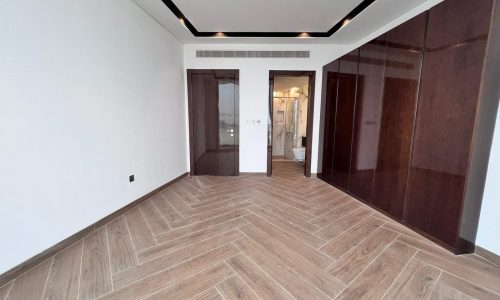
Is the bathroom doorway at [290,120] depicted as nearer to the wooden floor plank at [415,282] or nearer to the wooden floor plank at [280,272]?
the wooden floor plank at [280,272]

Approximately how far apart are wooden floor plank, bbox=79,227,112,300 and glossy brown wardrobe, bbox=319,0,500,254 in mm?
2799

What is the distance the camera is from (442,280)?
56.0 inches

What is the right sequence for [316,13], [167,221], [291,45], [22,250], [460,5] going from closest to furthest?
1. [22,250]
2. [460,5]
3. [167,221]
4. [316,13]
5. [291,45]

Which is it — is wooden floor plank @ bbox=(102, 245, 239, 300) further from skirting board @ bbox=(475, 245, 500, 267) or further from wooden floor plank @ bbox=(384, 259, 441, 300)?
skirting board @ bbox=(475, 245, 500, 267)

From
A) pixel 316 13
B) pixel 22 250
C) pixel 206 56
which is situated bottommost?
pixel 22 250

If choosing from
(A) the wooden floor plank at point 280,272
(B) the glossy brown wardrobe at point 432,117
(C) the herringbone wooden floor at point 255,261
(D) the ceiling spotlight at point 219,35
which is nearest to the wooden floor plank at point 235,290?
(C) the herringbone wooden floor at point 255,261

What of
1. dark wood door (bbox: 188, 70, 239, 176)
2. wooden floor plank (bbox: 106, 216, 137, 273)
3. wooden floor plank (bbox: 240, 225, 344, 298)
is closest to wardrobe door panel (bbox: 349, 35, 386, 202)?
wooden floor plank (bbox: 240, 225, 344, 298)

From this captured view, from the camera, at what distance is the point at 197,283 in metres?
1.37

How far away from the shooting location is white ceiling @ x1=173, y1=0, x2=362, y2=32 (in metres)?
2.46

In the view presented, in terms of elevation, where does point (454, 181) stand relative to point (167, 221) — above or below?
above

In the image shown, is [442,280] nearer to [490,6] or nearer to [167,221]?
[490,6]

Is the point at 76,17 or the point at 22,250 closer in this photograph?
the point at 22,250

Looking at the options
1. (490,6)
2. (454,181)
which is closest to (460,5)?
(490,6)

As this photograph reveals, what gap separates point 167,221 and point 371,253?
2.07m
